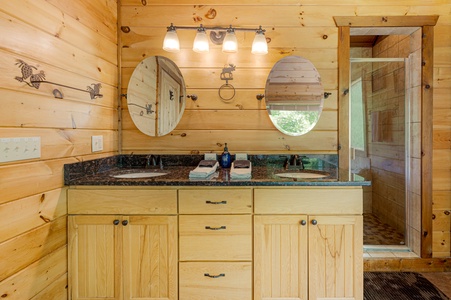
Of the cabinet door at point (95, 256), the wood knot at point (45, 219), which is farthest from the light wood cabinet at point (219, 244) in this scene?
the wood knot at point (45, 219)

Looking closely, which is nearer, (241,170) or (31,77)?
(31,77)

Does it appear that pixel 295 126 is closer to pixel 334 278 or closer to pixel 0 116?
pixel 334 278

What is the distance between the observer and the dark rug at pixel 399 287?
1883 mm

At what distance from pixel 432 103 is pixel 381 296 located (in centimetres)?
150

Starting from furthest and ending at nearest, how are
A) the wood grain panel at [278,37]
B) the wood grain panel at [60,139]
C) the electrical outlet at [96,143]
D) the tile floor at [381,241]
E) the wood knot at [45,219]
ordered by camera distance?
1. the tile floor at [381,241]
2. the wood grain panel at [278,37]
3. the electrical outlet at [96,143]
4. the wood knot at [45,219]
5. the wood grain panel at [60,139]

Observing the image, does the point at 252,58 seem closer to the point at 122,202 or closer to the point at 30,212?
the point at 122,202

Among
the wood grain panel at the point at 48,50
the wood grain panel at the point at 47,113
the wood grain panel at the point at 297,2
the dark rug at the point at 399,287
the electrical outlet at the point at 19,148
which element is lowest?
the dark rug at the point at 399,287

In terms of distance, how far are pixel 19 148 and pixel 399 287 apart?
2.51 m

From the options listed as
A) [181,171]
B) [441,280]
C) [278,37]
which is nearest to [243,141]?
[181,171]

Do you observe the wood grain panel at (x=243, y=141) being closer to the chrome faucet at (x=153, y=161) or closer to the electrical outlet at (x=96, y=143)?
the chrome faucet at (x=153, y=161)

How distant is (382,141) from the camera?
9.04 feet

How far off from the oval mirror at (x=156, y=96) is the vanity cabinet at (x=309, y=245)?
1.01 meters

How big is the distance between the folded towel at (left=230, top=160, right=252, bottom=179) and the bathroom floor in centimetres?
152

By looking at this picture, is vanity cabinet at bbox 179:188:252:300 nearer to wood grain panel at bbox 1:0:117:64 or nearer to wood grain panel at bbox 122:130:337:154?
wood grain panel at bbox 122:130:337:154
